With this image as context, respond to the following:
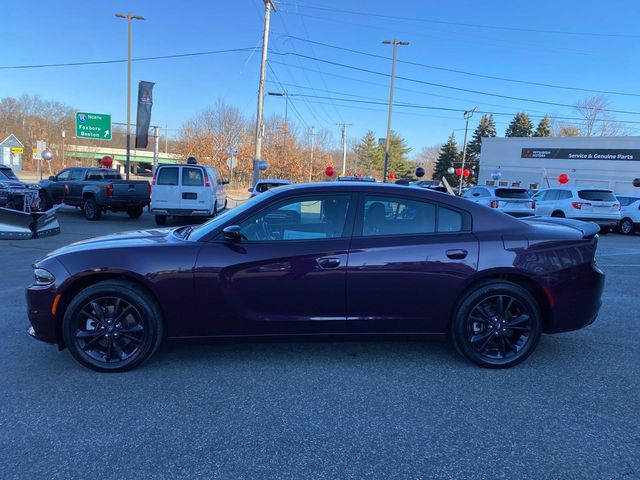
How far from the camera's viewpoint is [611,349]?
14.9 feet

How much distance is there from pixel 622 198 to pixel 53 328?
20402 mm

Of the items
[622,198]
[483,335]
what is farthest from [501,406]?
[622,198]

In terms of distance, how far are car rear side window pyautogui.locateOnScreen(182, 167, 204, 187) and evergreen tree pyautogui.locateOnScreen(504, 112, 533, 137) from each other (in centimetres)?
A: 7163

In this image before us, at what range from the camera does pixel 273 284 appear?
3.75 meters

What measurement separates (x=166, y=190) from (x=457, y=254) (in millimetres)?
12299

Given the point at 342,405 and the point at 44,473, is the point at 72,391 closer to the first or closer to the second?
the point at 44,473

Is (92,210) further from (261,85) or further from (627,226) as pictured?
(627,226)

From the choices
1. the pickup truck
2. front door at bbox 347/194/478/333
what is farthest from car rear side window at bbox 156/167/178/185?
front door at bbox 347/194/478/333

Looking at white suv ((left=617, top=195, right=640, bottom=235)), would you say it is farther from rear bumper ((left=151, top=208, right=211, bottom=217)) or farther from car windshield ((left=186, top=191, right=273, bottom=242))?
car windshield ((left=186, top=191, right=273, bottom=242))

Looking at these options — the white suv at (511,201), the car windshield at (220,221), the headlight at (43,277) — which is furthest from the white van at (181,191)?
the headlight at (43,277)

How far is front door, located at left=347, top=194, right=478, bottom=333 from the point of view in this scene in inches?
150

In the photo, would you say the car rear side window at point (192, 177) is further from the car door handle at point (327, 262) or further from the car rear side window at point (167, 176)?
the car door handle at point (327, 262)

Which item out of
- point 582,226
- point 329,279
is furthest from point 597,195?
point 329,279

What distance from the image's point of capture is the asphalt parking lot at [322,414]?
2.66 meters
